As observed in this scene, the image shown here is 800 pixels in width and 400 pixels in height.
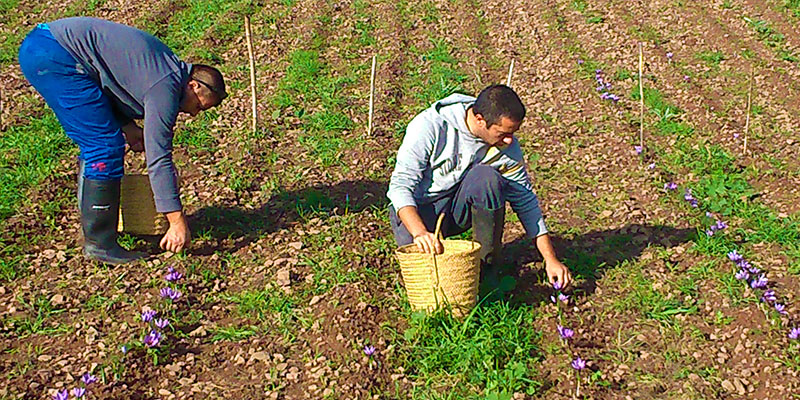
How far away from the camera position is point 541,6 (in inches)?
409

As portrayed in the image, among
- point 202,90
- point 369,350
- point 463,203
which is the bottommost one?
point 369,350

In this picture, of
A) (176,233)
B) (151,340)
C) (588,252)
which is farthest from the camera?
(588,252)

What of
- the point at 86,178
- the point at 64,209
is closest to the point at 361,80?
the point at 64,209

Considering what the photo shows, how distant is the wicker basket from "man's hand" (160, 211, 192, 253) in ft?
1.17

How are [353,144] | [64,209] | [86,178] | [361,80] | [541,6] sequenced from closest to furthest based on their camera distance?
[86,178], [64,209], [353,144], [361,80], [541,6]

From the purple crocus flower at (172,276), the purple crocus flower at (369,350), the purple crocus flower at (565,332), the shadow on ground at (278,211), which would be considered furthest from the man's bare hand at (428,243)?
the shadow on ground at (278,211)

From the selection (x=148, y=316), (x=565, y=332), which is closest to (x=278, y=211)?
(x=148, y=316)

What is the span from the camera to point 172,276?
4305 mm

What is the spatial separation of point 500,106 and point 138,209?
2.15 meters

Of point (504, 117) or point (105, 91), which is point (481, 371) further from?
point (105, 91)

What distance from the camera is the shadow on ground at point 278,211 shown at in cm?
488

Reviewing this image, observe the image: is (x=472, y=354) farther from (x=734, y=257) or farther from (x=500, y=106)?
(x=734, y=257)

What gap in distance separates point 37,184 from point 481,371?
128 inches

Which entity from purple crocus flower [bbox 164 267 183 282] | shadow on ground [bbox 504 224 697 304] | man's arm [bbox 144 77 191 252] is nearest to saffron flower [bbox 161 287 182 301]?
purple crocus flower [bbox 164 267 183 282]
